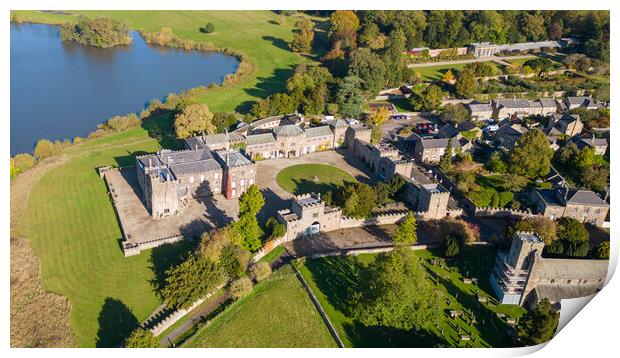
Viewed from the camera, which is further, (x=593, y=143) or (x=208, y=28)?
(x=208, y=28)

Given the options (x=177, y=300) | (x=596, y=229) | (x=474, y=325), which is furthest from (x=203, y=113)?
(x=596, y=229)

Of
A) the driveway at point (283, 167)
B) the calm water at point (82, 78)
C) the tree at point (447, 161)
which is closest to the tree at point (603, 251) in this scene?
the tree at point (447, 161)

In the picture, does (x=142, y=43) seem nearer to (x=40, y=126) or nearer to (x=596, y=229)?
(x=40, y=126)

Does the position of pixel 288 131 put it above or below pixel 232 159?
above

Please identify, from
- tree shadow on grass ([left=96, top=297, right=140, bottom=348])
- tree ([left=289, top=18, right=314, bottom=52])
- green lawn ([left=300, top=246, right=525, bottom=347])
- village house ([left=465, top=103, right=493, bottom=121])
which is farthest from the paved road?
tree shadow on grass ([left=96, top=297, right=140, bottom=348])

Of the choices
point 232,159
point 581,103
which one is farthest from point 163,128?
point 581,103

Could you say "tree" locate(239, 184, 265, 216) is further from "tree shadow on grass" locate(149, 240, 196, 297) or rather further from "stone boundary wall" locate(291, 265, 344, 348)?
"stone boundary wall" locate(291, 265, 344, 348)

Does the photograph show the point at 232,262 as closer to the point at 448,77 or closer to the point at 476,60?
the point at 448,77
